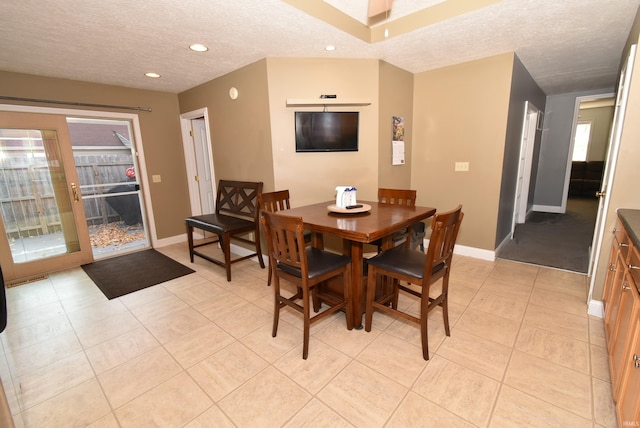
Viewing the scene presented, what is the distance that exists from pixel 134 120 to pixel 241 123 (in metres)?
1.85

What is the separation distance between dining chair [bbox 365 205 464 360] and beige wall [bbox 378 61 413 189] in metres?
1.57

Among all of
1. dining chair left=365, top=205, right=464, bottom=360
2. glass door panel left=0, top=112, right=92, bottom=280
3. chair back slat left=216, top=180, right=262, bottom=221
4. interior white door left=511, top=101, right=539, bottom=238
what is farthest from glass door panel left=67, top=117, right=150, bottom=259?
interior white door left=511, top=101, right=539, bottom=238

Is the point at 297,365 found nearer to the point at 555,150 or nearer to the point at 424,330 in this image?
the point at 424,330

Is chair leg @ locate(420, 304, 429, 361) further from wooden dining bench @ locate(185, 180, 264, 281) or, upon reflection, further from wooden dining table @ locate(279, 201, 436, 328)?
wooden dining bench @ locate(185, 180, 264, 281)

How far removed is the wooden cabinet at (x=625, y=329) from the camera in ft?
3.94

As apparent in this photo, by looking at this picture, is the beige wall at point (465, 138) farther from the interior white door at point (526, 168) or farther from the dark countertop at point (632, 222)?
the dark countertop at point (632, 222)

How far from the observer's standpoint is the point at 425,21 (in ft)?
7.90

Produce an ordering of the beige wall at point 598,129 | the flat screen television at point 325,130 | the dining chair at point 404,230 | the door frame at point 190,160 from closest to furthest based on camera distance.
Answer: the dining chair at point 404,230 < the flat screen television at point 325,130 < the door frame at point 190,160 < the beige wall at point 598,129

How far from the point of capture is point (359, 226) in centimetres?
196

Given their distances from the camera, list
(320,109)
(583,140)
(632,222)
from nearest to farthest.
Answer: (632,222)
(320,109)
(583,140)

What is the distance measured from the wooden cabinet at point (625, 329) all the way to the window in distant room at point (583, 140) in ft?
24.9

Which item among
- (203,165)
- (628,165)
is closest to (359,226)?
(628,165)

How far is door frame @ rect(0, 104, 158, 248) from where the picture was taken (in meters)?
3.31

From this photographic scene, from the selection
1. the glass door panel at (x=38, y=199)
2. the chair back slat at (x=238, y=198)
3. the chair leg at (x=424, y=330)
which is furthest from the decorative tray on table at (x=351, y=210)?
the glass door panel at (x=38, y=199)
